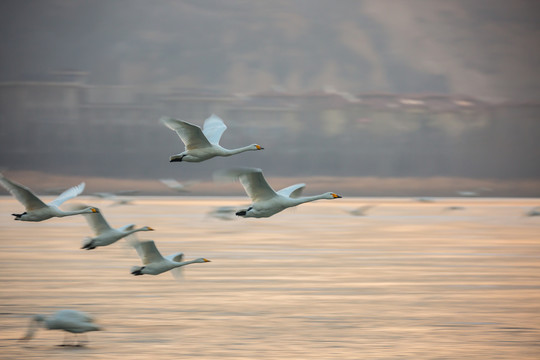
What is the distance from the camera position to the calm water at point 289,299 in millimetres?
22859

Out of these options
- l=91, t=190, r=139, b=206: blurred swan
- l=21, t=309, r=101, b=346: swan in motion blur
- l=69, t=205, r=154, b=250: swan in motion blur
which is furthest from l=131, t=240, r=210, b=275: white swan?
l=91, t=190, r=139, b=206: blurred swan

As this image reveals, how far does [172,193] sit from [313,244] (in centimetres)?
11007

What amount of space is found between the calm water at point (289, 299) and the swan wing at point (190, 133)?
4.88m

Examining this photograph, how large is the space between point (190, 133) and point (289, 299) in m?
9.48

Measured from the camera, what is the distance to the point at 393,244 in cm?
5253

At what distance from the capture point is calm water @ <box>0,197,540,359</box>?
22.9 m

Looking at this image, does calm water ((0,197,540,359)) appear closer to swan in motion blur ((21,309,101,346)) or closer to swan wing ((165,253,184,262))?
swan in motion blur ((21,309,101,346))

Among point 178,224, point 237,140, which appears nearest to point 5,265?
point 178,224

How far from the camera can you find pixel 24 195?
71.4 feet

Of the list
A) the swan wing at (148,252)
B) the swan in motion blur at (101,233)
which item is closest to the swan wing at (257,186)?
the swan in motion blur at (101,233)

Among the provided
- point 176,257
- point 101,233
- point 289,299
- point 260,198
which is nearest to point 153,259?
point 176,257

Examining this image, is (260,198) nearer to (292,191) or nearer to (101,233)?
(292,191)

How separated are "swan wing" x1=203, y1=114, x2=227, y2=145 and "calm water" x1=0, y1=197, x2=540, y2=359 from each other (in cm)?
479

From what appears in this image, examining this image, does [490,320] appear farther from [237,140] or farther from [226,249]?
[237,140]
